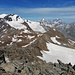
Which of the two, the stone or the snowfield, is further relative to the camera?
the snowfield

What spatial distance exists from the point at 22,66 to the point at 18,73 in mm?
3207

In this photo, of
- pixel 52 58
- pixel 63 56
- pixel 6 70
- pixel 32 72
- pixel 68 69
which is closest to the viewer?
pixel 6 70

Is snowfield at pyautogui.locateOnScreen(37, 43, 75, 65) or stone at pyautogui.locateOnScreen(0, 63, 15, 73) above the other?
stone at pyautogui.locateOnScreen(0, 63, 15, 73)

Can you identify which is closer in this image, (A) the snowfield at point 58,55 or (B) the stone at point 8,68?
(B) the stone at point 8,68

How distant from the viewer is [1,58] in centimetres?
4106

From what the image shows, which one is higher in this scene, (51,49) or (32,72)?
(32,72)

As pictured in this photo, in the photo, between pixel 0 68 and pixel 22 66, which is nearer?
pixel 0 68

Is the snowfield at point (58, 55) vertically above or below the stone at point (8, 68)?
below

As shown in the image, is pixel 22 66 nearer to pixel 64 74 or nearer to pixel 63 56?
pixel 64 74

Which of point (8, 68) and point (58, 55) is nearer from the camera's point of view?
point (8, 68)

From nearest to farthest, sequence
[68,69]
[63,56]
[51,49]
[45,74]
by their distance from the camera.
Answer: [45,74] → [68,69] → [63,56] → [51,49]

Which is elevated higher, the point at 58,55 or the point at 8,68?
→ the point at 8,68

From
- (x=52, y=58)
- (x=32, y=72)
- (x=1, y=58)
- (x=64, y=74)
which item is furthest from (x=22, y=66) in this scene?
(x=52, y=58)

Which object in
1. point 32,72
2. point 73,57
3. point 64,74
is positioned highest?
point 32,72
